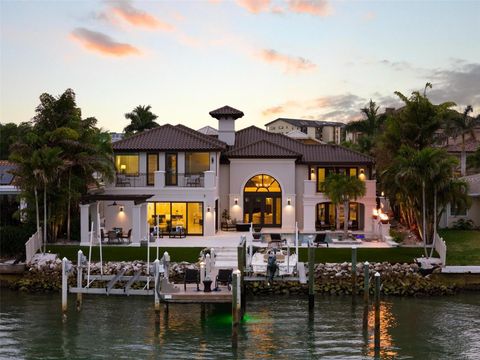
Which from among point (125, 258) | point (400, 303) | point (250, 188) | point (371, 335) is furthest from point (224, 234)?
point (371, 335)

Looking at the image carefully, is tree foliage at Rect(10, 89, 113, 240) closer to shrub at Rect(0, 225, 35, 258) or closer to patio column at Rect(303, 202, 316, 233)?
shrub at Rect(0, 225, 35, 258)

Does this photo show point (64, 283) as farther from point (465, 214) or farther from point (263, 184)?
point (465, 214)

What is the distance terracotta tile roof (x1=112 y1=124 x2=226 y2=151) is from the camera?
40906mm

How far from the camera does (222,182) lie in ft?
145

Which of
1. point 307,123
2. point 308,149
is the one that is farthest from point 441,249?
point 307,123

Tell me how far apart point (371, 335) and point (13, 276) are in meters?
20.4

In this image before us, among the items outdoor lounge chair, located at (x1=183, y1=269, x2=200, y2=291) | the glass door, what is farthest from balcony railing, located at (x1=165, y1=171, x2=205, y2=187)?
outdoor lounge chair, located at (x1=183, y1=269, x2=200, y2=291)

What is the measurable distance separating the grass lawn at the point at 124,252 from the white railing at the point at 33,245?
25.9 inches

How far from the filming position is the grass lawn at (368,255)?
3319 cm

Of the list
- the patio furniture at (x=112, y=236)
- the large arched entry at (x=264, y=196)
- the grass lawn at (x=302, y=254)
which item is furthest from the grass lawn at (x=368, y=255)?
the patio furniture at (x=112, y=236)

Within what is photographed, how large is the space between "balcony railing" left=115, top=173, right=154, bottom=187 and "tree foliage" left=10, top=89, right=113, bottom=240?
2.13 meters

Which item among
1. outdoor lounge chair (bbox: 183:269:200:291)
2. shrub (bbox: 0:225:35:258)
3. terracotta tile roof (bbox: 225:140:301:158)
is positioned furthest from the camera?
terracotta tile roof (bbox: 225:140:301:158)

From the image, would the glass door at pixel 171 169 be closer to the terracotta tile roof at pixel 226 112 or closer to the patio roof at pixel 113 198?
the patio roof at pixel 113 198

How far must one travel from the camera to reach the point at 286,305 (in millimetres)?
28578
